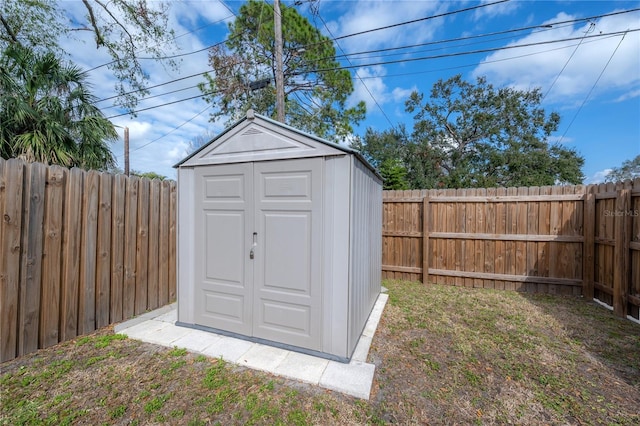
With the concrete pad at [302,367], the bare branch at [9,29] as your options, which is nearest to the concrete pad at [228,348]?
the concrete pad at [302,367]

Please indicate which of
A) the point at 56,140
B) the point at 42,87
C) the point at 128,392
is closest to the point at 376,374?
the point at 128,392

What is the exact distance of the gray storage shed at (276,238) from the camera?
2561 mm

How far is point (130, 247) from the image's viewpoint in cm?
344

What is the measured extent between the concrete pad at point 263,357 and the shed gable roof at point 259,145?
1.98 metres

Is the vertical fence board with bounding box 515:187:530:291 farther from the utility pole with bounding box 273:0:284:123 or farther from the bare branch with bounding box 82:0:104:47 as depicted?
the bare branch with bounding box 82:0:104:47

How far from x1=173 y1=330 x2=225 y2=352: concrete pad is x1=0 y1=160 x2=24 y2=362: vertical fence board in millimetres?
1368

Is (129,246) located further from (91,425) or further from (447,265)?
(447,265)

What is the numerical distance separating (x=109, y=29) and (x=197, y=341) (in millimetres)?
9439

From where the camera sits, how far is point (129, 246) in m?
3.43

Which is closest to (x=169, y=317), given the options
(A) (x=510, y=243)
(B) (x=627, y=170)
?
(A) (x=510, y=243)

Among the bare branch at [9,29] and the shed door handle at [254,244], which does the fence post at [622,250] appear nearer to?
the shed door handle at [254,244]

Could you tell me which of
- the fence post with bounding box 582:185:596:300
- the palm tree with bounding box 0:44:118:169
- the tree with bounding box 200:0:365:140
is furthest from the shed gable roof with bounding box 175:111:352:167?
the tree with bounding box 200:0:365:140

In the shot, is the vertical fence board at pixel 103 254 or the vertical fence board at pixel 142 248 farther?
the vertical fence board at pixel 142 248

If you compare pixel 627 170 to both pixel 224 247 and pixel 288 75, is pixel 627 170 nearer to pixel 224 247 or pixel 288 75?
pixel 288 75
